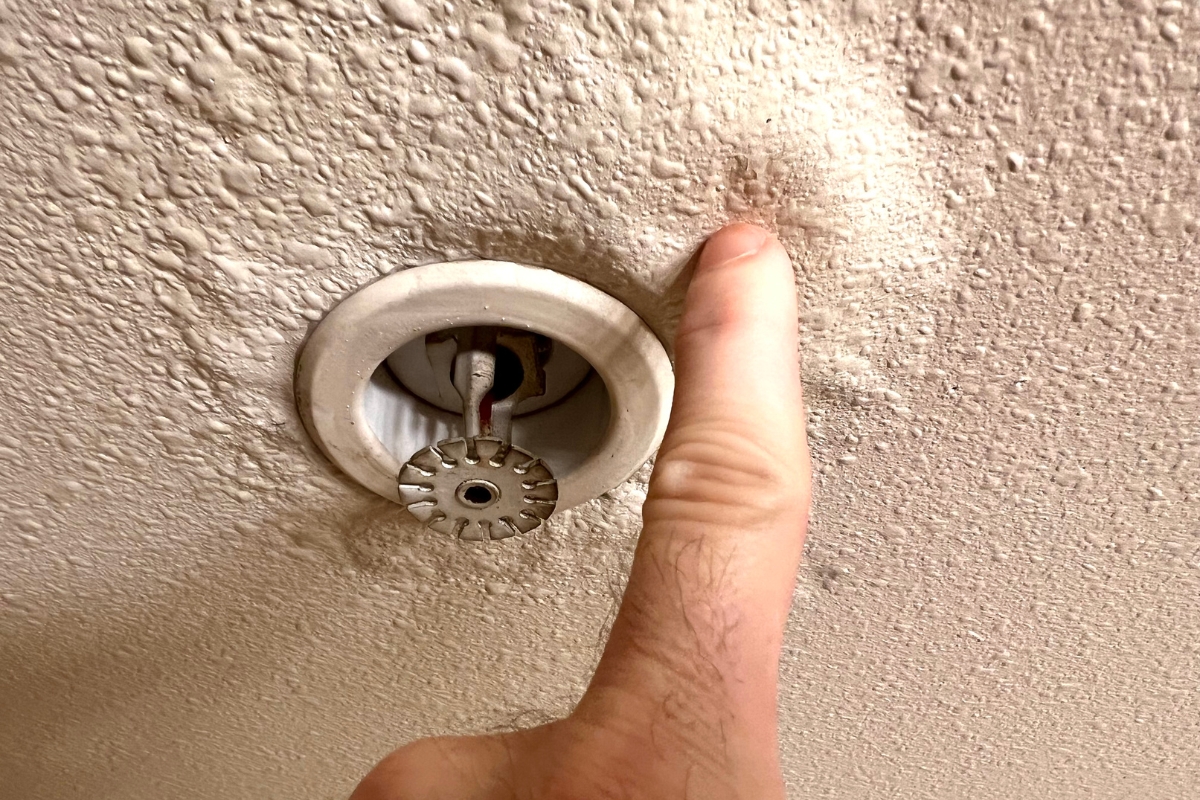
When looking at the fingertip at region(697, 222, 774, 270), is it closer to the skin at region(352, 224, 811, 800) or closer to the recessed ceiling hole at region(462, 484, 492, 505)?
the skin at region(352, 224, 811, 800)

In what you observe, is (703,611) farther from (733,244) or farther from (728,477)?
(733,244)

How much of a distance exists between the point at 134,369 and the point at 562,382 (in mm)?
210

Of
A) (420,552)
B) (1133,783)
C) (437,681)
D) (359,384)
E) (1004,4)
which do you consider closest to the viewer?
(1004,4)

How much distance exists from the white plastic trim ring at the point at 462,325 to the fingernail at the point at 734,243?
0.05 meters

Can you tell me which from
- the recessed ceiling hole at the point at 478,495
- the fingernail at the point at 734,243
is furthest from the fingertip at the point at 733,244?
the recessed ceiling hole at the point at 478,495

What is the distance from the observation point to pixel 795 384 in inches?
12.2

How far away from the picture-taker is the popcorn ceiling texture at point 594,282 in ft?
0.93

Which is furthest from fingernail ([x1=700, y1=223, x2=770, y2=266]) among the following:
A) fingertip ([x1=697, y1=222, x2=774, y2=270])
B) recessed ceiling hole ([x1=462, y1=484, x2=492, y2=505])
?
recessed ceiling hole ([x1=462, y1=484, x2=492, y2=505])

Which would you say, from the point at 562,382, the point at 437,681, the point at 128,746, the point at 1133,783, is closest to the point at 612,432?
the point at 562,382

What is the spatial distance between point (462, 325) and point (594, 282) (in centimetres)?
6

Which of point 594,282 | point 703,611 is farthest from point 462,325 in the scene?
point 703,611

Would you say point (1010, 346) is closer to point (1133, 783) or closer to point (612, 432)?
point (612, 432)

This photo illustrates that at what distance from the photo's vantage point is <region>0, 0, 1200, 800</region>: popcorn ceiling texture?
11.1 inches

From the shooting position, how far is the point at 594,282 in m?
0.36
